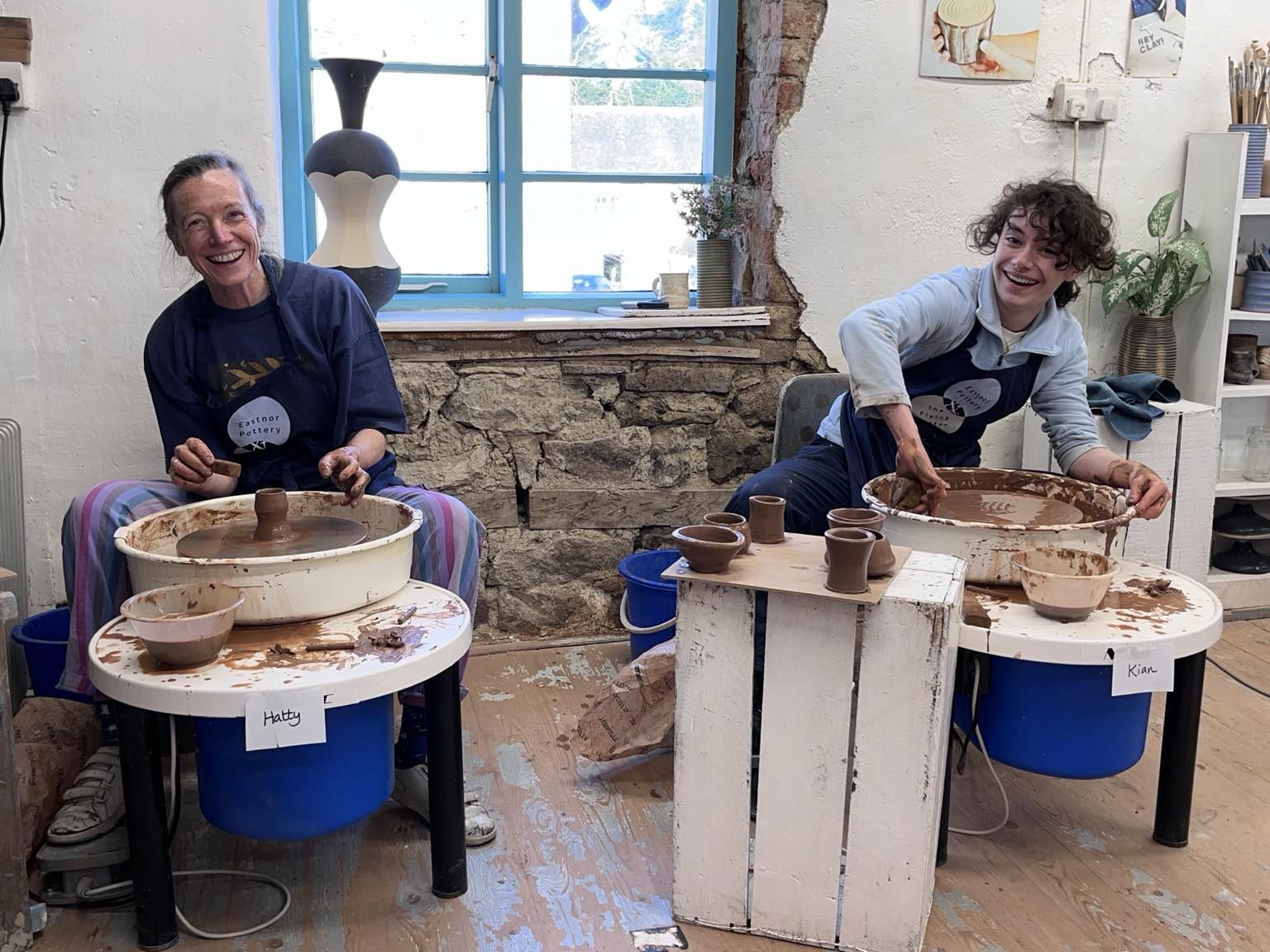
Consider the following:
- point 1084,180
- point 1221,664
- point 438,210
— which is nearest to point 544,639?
point 438,210

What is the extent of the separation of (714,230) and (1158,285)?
1.31m

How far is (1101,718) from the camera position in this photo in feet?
6.23

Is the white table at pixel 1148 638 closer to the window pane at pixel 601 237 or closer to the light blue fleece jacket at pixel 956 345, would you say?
the light blue fleece jacket at pixel 956 345

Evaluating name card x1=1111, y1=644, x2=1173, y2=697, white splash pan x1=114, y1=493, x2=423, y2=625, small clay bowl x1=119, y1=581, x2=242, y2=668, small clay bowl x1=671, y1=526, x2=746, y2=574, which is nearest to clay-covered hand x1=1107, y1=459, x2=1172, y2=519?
name card x1=1111, y1=644, x2=1173, y2=697

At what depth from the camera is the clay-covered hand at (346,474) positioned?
206cm

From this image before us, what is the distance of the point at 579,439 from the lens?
10.4ft

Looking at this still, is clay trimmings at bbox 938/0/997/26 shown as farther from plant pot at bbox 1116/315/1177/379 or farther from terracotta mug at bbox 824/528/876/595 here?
terracotta mug at bbox 824/528/876/595

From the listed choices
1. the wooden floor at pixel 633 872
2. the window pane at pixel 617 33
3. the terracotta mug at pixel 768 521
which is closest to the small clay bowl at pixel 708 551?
the terracotta mug at pixel 768 521

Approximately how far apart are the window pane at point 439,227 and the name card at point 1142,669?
7.21 ft

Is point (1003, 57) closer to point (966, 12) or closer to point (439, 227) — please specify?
point (966, 12)

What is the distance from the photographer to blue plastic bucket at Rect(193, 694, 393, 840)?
167cm

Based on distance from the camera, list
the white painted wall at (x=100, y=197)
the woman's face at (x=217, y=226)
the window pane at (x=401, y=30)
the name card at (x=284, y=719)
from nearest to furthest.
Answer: the name card at (x=284, y=719), the woman's face at (x=217, y=226), the white painted wall at (x=100, y=197), the window pane at (x=401, y=30)

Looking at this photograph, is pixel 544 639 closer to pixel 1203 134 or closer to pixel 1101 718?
pixel 1101 718

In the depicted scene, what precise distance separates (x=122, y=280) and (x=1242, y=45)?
3224 mm
